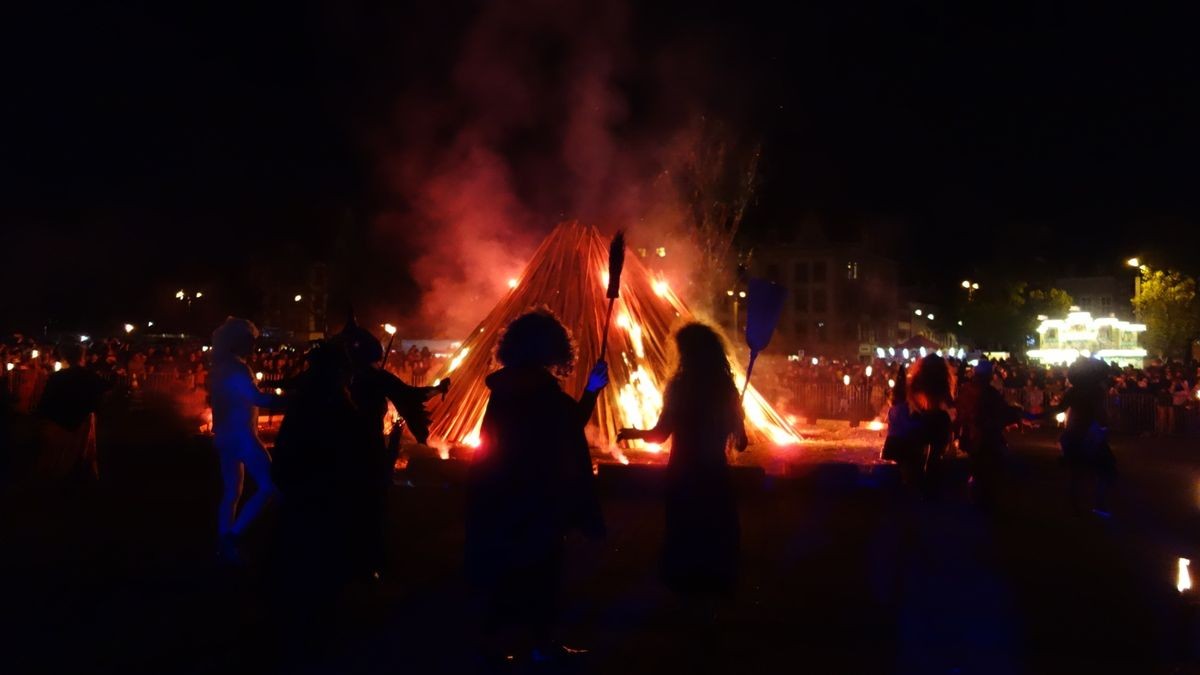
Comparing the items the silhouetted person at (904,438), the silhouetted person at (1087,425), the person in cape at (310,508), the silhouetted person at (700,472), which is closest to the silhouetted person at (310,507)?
the person in cape at (310,508)

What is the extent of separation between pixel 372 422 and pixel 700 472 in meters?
1.99

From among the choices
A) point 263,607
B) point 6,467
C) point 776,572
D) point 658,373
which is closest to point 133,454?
point 6,467

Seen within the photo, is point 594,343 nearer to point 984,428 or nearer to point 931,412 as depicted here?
point 984,428

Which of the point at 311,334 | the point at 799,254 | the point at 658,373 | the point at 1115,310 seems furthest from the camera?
the point at 1115,310

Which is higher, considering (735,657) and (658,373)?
(658,373)

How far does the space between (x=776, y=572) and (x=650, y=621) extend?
1619 millimetres

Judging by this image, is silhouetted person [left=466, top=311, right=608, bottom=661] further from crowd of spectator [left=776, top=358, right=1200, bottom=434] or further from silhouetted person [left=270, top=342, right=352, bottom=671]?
crowd of spectator [left=776, top=358, right=1200, bottom=434]

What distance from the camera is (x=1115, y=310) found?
245ft

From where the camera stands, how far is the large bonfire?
13.6m

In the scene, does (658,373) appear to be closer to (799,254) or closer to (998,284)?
(799,254)

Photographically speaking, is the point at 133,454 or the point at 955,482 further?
the point at 133,454

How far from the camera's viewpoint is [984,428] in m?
9.02

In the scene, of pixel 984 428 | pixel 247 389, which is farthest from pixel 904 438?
pixel 247 389

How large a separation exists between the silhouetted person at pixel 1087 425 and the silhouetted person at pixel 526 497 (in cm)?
630
